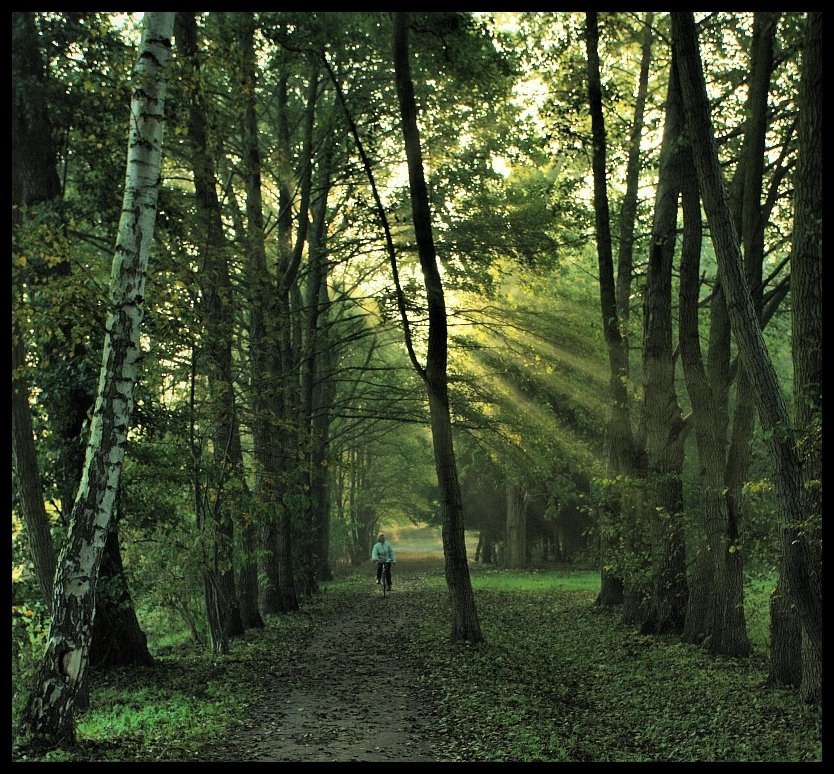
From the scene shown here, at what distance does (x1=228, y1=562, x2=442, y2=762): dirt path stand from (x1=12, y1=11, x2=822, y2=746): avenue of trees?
1.67m

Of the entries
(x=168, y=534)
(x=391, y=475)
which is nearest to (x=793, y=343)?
(x=168, y=534)

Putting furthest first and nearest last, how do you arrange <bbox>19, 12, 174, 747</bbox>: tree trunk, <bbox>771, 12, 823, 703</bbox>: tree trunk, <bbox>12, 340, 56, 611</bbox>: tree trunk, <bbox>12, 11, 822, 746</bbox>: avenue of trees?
<bbox>12, 340, 56, 611</bbox>: tree trunk, <bbox>12, 11, 822, 746</bbox>: avenue of trees, <bbox>771, 12, 823, 703</bbox>: tree trunk, <bbox>19, 12, 174, 747</bbox>: tree trunk

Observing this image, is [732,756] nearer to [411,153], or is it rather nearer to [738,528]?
[738,528]

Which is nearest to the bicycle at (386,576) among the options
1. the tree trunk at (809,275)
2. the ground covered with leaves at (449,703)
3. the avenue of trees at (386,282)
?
the avenue of trees at (386,282)

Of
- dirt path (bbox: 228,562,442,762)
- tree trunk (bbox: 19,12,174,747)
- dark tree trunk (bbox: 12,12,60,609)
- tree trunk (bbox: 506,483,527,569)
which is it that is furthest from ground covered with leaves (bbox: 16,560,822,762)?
tree trunk (bbox: 506,483,527,569)

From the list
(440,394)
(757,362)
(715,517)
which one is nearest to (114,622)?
(440,394)

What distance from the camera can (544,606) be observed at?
74.2ft

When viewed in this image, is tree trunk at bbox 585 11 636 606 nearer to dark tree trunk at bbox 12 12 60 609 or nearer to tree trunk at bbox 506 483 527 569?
dark tree trunk at bbox 12 12 60 609

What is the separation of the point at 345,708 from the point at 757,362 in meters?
6.05

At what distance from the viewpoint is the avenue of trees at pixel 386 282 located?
8.09 m

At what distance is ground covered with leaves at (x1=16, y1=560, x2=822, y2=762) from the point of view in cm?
802

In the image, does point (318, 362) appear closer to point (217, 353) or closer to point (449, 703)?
point (217, 353)

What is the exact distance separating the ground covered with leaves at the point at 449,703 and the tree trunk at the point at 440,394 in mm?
733

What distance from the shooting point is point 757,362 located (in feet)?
27.0
